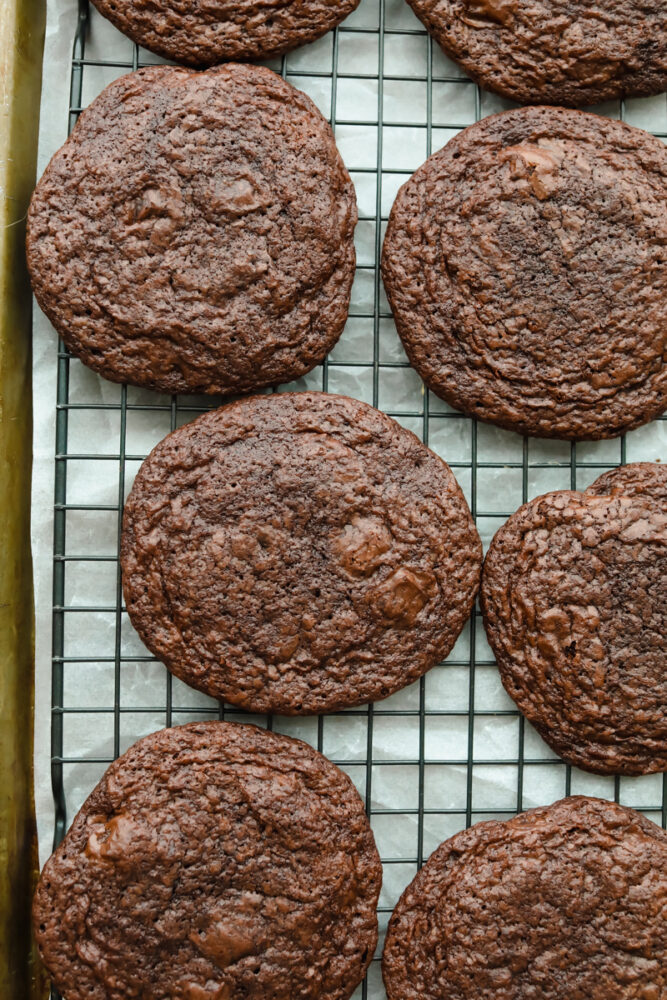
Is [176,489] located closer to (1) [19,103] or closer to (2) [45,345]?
(2) [45,345]

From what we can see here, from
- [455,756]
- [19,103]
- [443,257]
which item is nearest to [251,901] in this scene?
[455,756]

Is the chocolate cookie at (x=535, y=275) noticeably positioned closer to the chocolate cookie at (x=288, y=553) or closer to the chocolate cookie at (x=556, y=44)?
the chocolate cookie at (x=556, y=44)

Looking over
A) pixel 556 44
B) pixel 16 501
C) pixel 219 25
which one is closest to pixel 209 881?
pixel 16 501

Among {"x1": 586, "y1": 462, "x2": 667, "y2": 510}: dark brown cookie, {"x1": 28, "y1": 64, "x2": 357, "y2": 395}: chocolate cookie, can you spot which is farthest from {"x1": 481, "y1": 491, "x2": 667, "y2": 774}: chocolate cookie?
{"x1": 28, "y1": 64, "x2": 357, "y2": 395}: chocolate cookie

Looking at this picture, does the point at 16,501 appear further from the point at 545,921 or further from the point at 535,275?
the point at 545,921

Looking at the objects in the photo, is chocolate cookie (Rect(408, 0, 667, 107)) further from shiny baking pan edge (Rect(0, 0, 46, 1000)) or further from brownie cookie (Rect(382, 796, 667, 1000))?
brownie cookie (Rect(382, 796, 667, 1000))

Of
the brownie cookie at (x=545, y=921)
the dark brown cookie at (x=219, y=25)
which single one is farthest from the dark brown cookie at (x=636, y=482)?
the dark brown cookie at (x=219, y=25)
